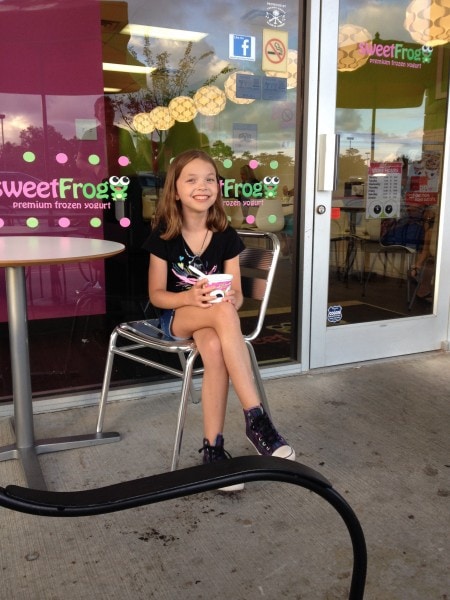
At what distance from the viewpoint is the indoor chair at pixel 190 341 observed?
2176mm

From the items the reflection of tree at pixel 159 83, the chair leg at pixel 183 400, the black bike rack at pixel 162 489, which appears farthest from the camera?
the reflection of tree at pixel 159 83

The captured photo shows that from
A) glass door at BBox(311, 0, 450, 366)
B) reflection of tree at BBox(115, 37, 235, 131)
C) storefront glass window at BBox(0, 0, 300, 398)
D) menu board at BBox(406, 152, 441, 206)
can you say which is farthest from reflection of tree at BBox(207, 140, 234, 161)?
menu board at BBox(406, 152, 441, 206)

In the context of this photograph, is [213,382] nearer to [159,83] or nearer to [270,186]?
[270,186]

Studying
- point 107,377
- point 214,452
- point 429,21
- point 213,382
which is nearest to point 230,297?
point 213,382

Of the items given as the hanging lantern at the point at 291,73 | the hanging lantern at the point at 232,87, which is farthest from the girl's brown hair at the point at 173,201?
the hanging lantern at the point at 291,73

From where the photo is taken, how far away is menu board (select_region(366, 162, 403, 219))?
3432 millimetres

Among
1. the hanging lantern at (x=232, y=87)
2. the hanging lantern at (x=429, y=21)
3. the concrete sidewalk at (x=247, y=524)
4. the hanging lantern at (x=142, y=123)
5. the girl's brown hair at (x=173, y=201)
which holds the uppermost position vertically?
the hanging lantern at (x=429, y=21)

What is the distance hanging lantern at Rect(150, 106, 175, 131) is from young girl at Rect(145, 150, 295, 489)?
0.61 meters

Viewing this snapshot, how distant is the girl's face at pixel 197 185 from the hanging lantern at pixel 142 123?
68 cm

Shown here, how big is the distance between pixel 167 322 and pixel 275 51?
1.72 meters

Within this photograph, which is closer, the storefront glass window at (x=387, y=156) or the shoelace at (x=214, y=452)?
the shoelace at (x=214, y=452)

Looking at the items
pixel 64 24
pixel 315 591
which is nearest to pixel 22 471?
pixel 315 591

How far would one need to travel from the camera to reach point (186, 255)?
234 centimetres

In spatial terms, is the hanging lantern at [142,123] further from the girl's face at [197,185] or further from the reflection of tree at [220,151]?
the girl's face at [197,185]
